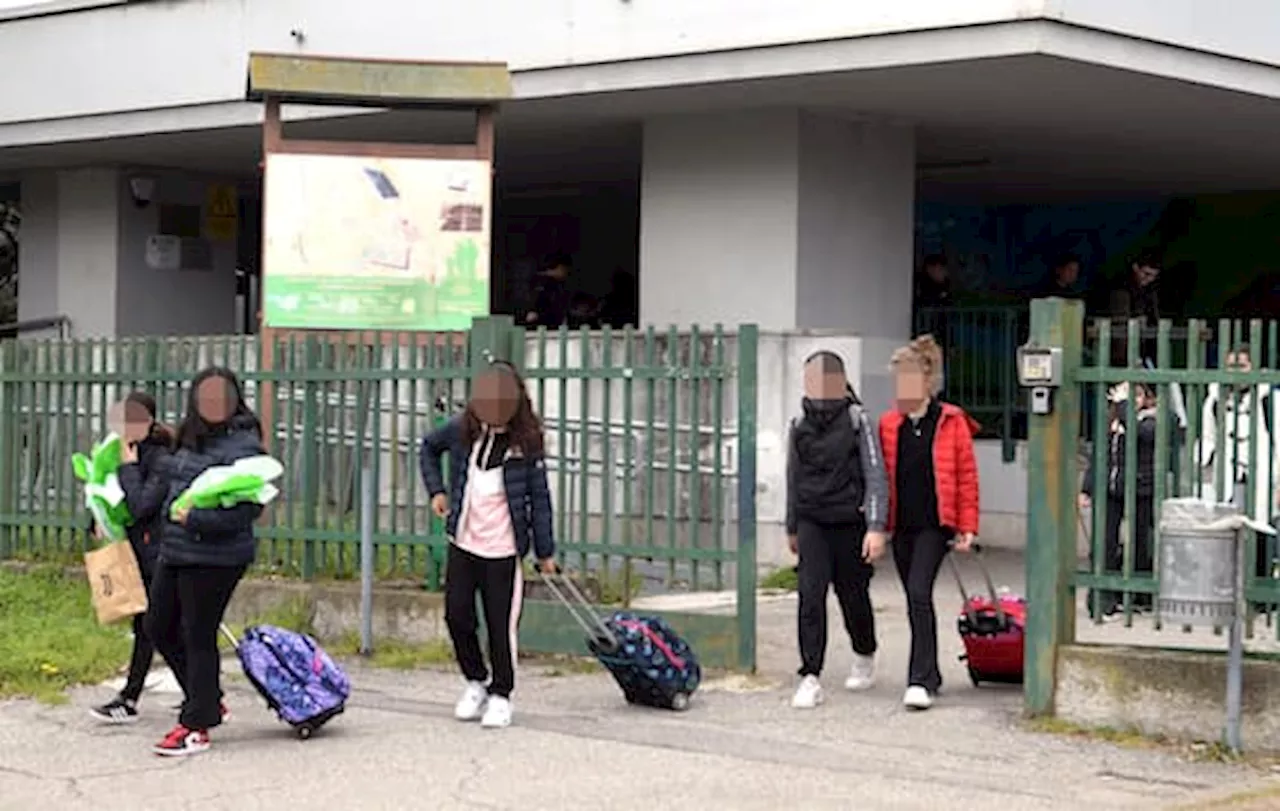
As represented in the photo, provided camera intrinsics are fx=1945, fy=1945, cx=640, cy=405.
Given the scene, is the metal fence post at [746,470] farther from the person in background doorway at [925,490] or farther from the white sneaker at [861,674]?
the person in background doorway at [925,490]

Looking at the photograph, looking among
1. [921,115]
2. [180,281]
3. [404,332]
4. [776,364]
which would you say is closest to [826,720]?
[404,332]

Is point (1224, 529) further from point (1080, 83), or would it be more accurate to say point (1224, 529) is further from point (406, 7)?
point (406, 7)

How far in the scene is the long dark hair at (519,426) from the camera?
8.80 metres

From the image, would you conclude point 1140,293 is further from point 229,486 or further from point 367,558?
point 229,486

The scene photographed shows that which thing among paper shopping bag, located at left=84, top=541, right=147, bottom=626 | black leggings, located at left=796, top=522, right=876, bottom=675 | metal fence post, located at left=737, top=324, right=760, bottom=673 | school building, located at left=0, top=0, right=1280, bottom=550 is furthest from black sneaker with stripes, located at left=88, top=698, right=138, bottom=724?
school building, located at left=0, top=0, right=1280, bottom=550

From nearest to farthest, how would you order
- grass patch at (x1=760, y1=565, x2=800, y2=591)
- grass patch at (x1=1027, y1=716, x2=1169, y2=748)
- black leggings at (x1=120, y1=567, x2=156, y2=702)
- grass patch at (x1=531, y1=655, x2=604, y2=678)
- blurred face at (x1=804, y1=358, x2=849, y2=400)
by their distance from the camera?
grass patch at (x1=1027, y1=716, x2=1169, y2=748) → black leggings at (x1=120, y1=567, x2=156, y2=702) → blurred face at (x1=804, y1=358, x2=849, y2=400) → grass patch at (x1=531, y1=655, x2=604, y2=678) → grass patch at (x1=760, y1=565, x2=800, y2=591)

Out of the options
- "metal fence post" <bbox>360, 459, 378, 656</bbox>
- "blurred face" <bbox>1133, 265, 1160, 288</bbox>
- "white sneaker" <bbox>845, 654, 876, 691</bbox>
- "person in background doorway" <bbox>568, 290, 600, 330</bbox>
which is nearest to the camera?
"white sneaker" <bbox>845, 654, 876, 691</bbox>

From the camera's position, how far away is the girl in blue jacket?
8.77 m

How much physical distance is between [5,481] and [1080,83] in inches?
323

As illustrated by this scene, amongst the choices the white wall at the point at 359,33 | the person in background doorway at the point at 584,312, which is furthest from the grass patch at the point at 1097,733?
the person in background doorway at the point at 584,312

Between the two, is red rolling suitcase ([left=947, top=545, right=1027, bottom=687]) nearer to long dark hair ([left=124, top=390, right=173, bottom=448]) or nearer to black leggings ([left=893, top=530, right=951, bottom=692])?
black leggings ([left=893, top=530, right=951, bottom=692])

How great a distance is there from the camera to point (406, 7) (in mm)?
16375

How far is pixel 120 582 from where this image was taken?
29.1 ft

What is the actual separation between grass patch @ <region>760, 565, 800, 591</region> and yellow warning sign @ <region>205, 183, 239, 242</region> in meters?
10.7
